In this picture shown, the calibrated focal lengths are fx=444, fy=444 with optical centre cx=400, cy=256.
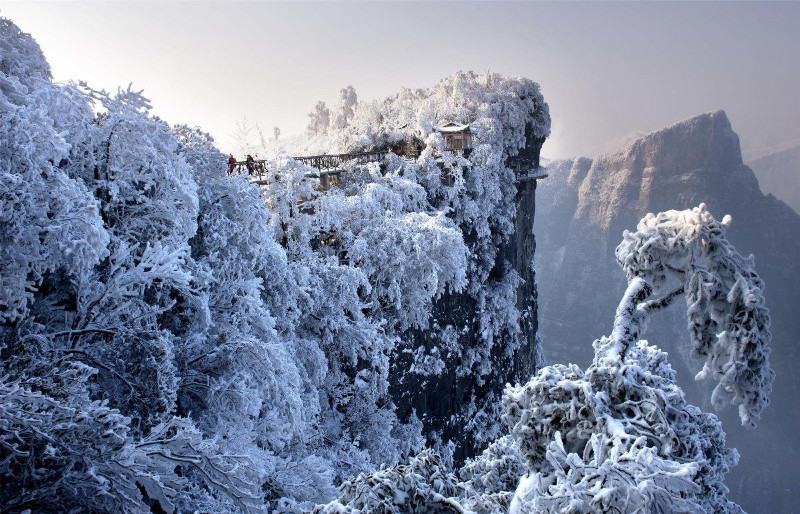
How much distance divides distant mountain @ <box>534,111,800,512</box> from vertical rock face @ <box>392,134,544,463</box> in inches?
2762

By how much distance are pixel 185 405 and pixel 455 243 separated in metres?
10.7

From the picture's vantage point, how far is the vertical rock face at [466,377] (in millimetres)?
17703

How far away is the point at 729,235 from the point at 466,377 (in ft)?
355

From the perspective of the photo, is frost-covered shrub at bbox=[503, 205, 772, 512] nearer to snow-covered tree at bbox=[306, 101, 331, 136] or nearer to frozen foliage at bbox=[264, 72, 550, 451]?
frozen foliage at bbox=[264, 72, 550, 451]

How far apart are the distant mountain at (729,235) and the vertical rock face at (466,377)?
230 ft

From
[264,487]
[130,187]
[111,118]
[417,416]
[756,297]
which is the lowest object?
[417,416]

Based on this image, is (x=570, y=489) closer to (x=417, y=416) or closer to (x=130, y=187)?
(x=130, y=187)

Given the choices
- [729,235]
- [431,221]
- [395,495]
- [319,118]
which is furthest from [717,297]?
[729,235]

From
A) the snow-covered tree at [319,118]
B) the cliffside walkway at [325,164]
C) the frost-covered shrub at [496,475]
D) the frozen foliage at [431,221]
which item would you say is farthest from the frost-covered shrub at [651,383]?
the snow-covered tree at [319,118]

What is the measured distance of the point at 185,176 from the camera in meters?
6.78

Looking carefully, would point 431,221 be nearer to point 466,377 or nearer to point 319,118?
point 466,377

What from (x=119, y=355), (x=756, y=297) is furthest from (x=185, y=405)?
(x=756, y=297)

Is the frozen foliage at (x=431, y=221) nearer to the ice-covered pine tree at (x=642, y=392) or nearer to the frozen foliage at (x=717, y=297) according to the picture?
the ice-covered pine tree at (x=642, y=392)

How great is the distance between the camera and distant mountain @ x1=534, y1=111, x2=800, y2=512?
78250 millimetres
